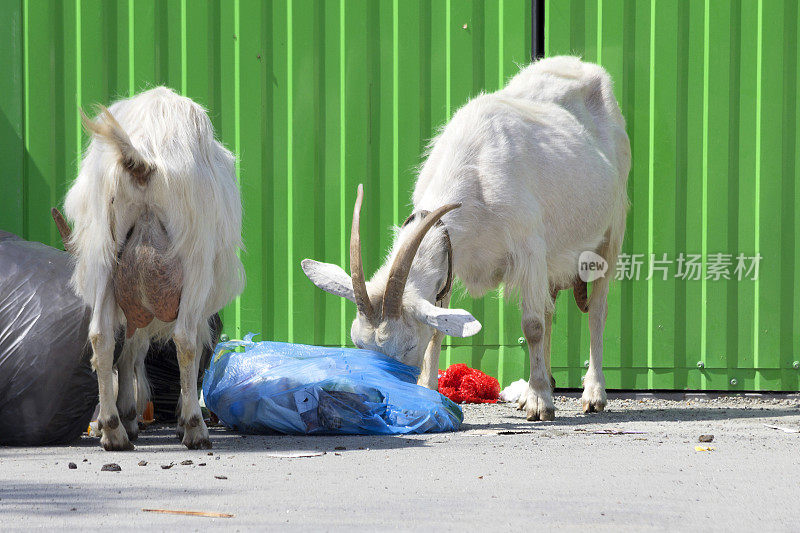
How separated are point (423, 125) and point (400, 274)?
246 centimetres

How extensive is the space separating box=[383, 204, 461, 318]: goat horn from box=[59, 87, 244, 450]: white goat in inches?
Answer: 37.6

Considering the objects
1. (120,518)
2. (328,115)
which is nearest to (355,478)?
(120,518)

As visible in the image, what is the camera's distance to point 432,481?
385cm

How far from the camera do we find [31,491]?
363 cm

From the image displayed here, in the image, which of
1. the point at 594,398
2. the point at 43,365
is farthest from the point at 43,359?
the point at 594,398

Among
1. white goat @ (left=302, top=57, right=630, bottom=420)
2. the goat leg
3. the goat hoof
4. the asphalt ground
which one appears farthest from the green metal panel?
the goat leg

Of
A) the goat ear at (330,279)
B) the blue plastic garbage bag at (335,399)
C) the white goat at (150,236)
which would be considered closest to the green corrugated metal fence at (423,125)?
the goat ear at (330,279)

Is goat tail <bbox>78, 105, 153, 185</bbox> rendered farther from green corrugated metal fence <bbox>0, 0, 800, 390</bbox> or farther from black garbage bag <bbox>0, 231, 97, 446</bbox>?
green corrugated metal fence <bbox>0, 0, 800, 390</bbox>

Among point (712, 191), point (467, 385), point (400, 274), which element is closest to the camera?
point (400, 274)

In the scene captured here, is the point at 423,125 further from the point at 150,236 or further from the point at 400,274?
the point at 150,236

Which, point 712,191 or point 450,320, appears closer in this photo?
point 450,320

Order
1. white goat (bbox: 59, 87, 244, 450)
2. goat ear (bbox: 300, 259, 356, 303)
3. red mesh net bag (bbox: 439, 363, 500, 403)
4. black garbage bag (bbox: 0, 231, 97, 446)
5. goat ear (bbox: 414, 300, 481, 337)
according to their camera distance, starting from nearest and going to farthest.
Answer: white goat (bbox: 59, 87, 244, 450)
black garbage bag (bbox: 0, 231, 97, 446)
goat ear (bbox: 414, 300, 481, 337)
goat ear (bbox: 300, 259, 356, 303)
red mesh net bag (bbox: 439, 363, 500, 403)

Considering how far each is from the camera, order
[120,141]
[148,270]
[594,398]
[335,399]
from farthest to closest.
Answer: [594,398] < [335,399] < [148,270] < [120,141]

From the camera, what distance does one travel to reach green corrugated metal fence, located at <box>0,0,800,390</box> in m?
7.48
